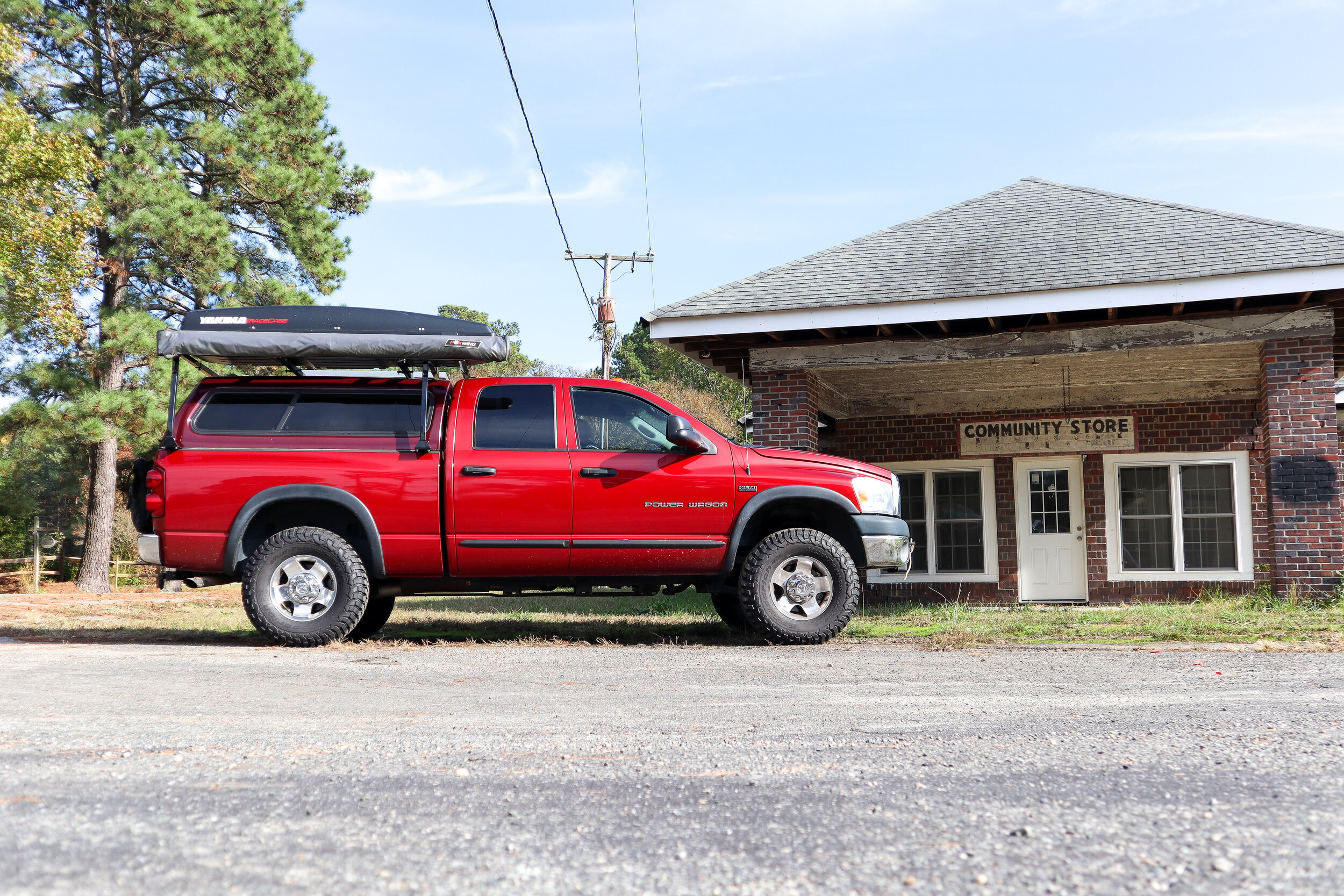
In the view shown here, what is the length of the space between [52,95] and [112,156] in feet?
11.8

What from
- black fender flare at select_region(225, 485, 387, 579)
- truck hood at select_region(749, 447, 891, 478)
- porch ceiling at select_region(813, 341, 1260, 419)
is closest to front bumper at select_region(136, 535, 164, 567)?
black fender flare at select_region(225, 485, 387, 579)

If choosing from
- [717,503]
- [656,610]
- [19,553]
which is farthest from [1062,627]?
[19,553]

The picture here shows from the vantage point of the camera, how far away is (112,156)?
62.4ft

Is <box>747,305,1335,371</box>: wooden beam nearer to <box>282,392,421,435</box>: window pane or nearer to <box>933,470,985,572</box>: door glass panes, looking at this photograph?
<box>933,470,985,572</box>: door glass panes

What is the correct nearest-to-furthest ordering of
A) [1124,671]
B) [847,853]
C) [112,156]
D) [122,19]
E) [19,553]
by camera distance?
[847,853] → [1124,671] → [112,156] → [122,19] → [19,553]

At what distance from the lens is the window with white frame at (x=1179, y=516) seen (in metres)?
13.6

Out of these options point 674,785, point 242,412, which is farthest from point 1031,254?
point 674,785

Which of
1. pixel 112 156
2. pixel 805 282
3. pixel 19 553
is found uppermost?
pixel 112 156

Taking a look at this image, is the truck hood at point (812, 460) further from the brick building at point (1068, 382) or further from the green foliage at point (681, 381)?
the green foliage at point (681, 381)

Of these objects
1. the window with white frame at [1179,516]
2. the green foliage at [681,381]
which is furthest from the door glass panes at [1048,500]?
the green foliage at [681,381]

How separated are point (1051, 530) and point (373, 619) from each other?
9.89m

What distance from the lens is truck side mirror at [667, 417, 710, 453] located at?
7.57 metres

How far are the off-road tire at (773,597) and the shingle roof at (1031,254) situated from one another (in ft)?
12.0

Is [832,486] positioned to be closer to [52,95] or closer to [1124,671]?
[1124,671]
